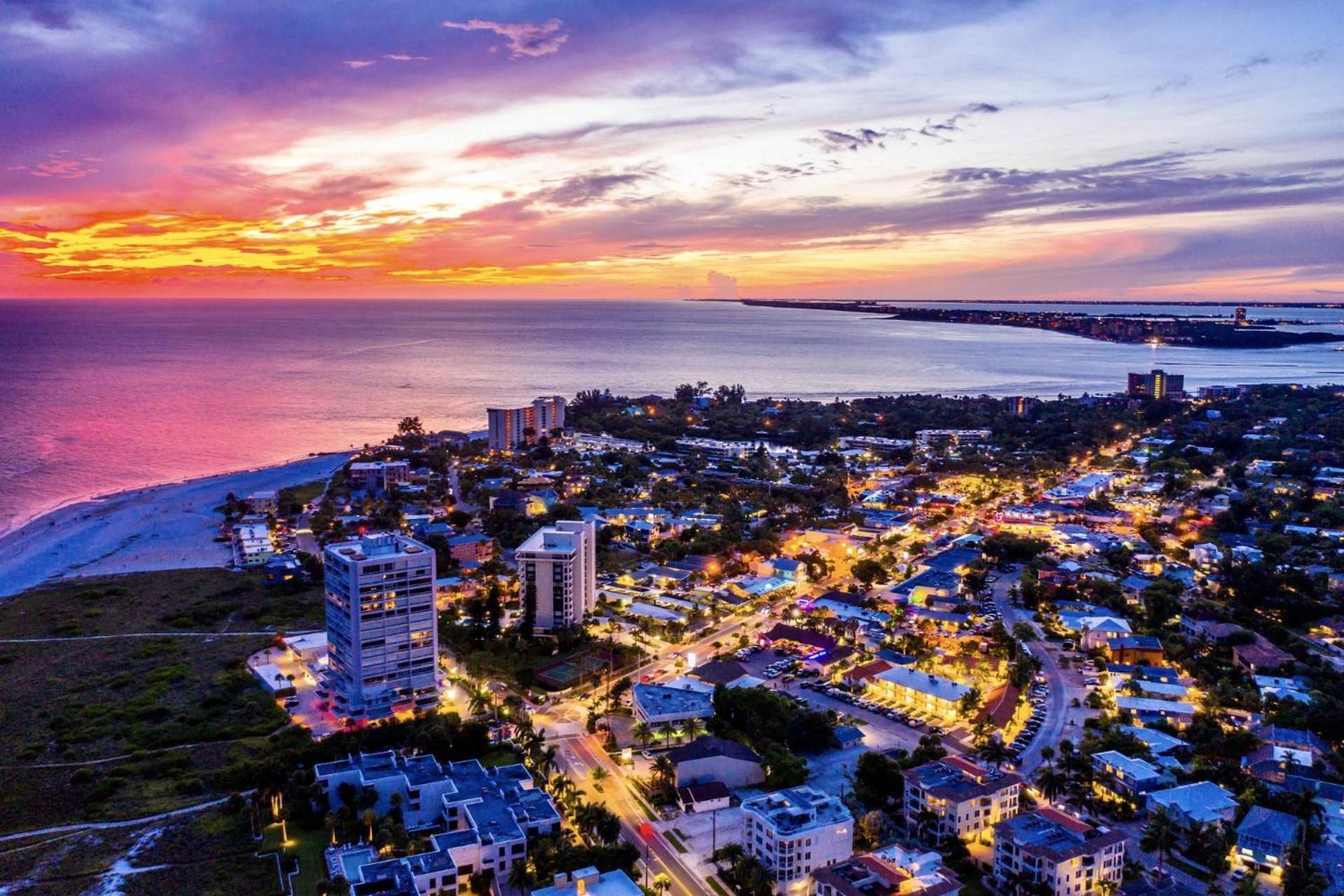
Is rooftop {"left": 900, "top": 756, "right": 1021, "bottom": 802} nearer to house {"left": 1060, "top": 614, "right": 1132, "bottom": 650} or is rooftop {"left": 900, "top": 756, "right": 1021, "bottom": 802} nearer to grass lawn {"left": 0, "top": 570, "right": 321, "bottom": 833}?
house {"left": 1060, "top": 614, "right": 1132, "bottom": 650}

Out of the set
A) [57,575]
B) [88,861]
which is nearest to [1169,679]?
[88,861]

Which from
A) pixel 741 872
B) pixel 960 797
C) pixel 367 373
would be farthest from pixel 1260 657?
pixel 367 373

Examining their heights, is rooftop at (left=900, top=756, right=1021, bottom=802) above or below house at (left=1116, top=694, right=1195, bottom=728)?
above

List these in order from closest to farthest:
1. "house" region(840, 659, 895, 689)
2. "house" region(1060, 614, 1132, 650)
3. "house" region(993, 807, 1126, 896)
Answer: "house" region(993, 807, 1126, 896) → "house" region(840, 659, 895, 689) → "house" region(1060, 614, 1132, 650)

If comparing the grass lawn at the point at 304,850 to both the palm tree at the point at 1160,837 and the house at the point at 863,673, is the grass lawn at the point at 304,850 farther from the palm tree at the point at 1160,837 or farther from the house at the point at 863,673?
the palm tree at the point at 1160,837

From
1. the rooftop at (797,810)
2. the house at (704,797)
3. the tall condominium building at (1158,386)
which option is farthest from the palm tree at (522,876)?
the tall condominium building at (1158,386)

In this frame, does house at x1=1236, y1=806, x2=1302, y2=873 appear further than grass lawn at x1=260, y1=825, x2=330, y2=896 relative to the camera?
Yes

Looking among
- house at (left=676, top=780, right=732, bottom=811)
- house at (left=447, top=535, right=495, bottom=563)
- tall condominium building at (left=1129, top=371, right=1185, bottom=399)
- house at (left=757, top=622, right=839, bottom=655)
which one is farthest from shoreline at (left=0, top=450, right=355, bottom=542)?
tall condominium building at (left=1129, top=371, right=1185, bottom=399)
